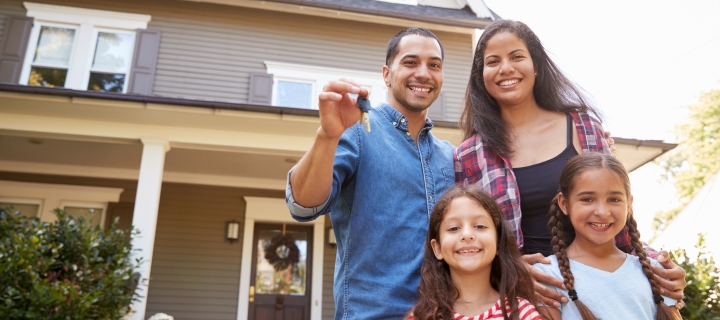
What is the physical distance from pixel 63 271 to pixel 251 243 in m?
3.64

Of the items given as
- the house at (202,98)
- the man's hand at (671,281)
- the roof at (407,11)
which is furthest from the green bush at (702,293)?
the roof at (407,11)

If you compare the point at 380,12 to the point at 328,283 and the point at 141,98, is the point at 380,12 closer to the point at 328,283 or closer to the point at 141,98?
the point at 141,98

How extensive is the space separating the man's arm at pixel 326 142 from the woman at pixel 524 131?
63 cm

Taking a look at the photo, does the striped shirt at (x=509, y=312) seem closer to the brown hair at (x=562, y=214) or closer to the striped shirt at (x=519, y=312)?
the striped shirt at (x=519, y=312)

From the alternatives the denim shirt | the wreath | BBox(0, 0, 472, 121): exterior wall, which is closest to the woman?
the denim shirt

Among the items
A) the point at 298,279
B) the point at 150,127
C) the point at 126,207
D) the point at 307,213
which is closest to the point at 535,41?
the point at 307,213

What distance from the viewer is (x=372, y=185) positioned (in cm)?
159

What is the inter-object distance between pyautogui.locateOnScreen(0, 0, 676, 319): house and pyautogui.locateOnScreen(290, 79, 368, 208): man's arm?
250 inches

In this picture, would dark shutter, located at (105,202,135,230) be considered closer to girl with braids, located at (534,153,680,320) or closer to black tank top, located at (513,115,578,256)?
black tank top, located at (513,115,578,256)

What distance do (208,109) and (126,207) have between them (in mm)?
3283

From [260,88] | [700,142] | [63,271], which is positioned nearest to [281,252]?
[260,88]

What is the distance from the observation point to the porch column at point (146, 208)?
6.26m

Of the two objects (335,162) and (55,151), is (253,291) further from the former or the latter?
(335,162)

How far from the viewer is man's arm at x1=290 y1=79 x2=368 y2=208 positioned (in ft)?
4.45
